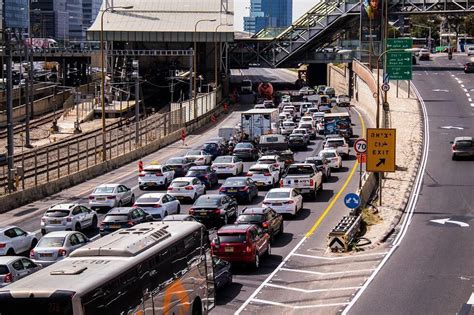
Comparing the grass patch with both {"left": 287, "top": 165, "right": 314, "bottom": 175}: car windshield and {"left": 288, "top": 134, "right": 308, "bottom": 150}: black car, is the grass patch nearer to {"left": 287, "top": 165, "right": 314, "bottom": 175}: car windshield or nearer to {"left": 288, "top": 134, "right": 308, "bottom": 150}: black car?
{"left": 287, "top": 165, "right": 314, "bottom": 175}: car windshield

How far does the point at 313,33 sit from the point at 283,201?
78567mm

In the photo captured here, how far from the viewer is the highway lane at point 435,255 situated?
2530 centimetres

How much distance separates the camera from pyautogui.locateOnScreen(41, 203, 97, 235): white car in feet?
122

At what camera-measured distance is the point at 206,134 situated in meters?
80.7

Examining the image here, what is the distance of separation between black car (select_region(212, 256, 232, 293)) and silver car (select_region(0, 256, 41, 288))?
16.7 ft

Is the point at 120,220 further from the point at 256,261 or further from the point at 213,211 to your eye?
the point at 256,261

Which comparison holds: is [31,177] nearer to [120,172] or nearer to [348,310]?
[120,172]

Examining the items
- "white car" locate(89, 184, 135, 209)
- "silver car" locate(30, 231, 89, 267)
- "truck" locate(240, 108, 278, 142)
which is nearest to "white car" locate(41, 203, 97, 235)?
"white car" locate(89, 184, 135, 209)

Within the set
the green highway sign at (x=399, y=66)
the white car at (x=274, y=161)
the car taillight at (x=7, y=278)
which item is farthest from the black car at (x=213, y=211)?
the green highway sign at (x=399, y=66)

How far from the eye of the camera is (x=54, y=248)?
101 ft

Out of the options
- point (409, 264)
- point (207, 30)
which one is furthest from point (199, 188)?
point (207, 30)

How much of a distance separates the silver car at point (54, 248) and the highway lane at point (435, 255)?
9.93m

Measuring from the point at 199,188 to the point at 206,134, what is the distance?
34.6 meters

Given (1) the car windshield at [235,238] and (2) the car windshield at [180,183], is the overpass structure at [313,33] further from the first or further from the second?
(1) the car windshield at [235,238]
